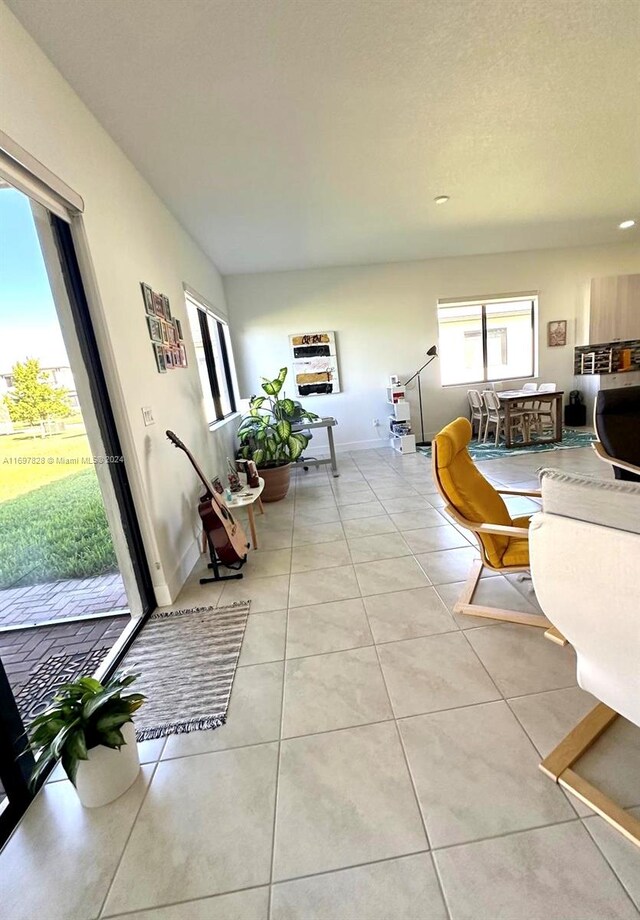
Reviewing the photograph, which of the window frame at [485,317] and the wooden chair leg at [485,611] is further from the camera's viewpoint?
the window frame at [485,317]

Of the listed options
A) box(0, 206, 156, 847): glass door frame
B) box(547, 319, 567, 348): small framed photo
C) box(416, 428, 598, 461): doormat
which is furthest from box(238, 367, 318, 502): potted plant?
box(547, 319, 567, 348): small framed photo

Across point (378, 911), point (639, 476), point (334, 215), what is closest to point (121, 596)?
point (378, 911)

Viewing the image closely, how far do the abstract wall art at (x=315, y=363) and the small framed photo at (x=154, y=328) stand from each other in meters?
3.27

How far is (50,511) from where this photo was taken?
1.70 meters

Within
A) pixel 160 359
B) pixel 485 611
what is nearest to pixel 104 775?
pixel 485 611

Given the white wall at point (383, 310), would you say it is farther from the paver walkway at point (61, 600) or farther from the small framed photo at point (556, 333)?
the paver walkway at point (61, 600)

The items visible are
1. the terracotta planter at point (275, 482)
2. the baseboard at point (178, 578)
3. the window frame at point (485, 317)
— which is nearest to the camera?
the baseboard at point (178, 578)

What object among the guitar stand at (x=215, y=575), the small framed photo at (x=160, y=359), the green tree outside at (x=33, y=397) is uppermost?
the small framed photo at (x=160, y=359)

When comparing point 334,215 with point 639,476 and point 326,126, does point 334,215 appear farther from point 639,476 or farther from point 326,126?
point 639,476

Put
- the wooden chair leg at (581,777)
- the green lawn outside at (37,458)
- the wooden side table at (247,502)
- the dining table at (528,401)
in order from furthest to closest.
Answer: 1. the dining table at (528,401)
2. the wooden side table at (247,502)
3. the green lawn outside at (37,458)
4. the wooden chair leg at (581,777)

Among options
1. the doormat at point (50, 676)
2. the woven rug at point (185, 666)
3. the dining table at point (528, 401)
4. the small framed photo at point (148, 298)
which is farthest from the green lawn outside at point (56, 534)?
the dining table at point (528, 401)

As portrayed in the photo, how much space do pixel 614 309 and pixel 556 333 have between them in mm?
877

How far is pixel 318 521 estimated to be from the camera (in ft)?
11.0

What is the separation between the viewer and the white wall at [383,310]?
5590mm
